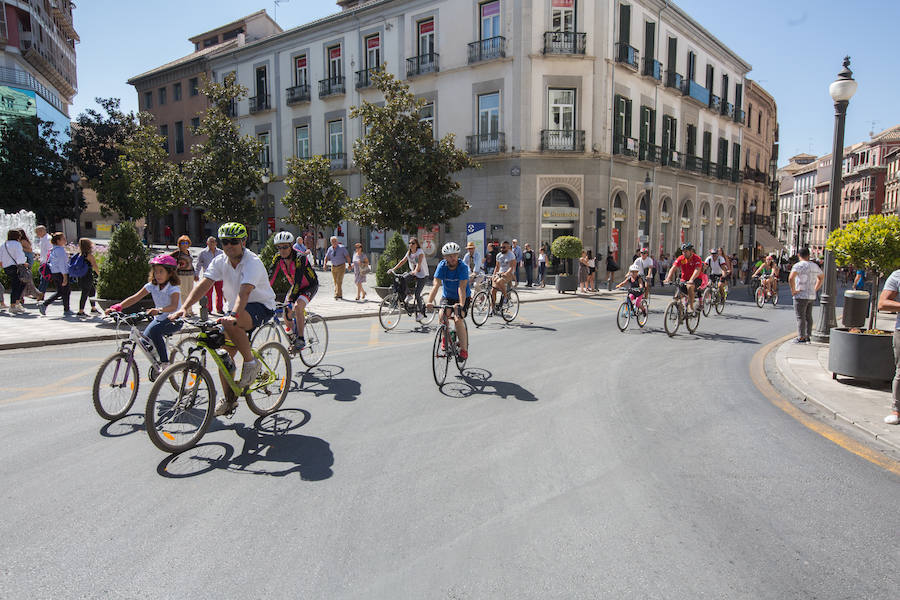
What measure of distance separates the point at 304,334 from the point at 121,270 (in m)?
5.95

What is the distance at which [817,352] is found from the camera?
940 cm

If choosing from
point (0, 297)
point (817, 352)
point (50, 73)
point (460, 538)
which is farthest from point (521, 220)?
point (50, 73)

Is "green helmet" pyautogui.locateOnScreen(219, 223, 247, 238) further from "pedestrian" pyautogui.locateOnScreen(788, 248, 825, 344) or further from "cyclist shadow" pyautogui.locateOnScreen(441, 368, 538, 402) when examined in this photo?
"pedestrian" pyautogui.locateOnScreen(788, 248, 825, 344)

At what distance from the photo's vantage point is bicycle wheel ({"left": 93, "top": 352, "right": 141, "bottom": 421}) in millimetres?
5289

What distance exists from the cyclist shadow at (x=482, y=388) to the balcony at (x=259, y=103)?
32.7 meters

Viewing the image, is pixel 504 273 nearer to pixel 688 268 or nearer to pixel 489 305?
pixel 489 305

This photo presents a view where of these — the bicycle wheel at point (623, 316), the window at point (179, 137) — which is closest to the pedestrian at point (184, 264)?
the bicycle wheel at point (623, 316)

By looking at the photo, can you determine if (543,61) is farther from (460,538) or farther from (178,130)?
(178,130)

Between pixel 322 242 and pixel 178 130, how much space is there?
20.5 m

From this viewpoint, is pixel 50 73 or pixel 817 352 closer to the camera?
pixel 817 352

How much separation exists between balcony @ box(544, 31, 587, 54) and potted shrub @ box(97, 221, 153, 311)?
20108 mm

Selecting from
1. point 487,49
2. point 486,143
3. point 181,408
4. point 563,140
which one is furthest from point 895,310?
point 487,49

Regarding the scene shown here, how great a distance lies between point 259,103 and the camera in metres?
35.8

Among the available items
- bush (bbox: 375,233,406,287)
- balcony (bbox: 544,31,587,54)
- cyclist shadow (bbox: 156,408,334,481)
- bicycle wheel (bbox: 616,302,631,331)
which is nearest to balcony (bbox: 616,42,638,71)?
→ balcony (bbox: 544,31,587,54)
